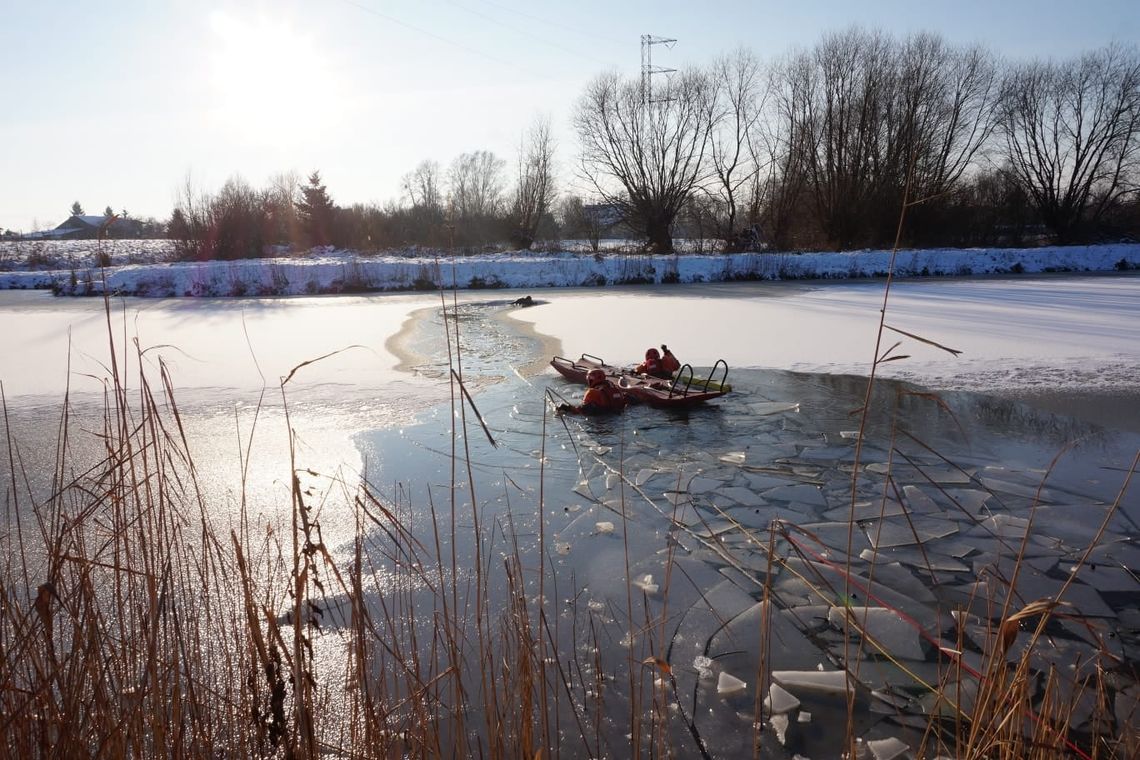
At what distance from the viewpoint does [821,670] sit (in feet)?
8.51

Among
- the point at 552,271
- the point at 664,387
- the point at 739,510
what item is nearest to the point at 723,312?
the point at 664,387

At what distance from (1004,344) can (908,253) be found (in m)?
15.5

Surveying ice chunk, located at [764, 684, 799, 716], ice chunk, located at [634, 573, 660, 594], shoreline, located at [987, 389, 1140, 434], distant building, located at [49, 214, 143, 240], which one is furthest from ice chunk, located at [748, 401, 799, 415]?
distant building, located at [49, 214, 143, 240]

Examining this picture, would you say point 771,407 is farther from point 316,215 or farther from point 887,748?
point 316,215

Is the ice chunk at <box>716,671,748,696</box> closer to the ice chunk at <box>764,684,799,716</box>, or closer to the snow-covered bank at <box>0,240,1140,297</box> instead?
the ice chunk at <box>764,684,799,716</box>

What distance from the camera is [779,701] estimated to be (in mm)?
2434

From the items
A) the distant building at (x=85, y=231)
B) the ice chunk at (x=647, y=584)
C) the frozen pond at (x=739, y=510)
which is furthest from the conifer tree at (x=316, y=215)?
the ice chunk at (x=647, y=584)

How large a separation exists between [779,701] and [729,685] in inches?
7.2

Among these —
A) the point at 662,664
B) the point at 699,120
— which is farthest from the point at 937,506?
the point at 699,120

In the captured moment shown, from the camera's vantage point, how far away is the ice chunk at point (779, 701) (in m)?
2.40

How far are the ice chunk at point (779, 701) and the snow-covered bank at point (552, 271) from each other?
59.8 feet

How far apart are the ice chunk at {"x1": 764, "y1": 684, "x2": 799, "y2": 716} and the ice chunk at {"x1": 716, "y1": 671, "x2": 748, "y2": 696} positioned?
106mm

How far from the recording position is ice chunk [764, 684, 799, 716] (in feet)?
7.86

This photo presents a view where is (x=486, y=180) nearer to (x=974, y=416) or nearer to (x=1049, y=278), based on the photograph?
(x=1049, y=278)
